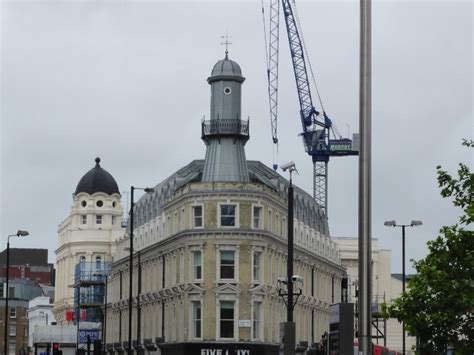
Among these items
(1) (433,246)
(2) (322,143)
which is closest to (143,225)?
(2) (322,143)

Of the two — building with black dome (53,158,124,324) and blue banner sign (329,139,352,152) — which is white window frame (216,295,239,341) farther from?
blue banner sign (329,139,352,152)

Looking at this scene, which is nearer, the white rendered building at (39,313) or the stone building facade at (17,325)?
the white rendered building at (39,313)

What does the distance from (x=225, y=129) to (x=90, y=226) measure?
61.6 meters

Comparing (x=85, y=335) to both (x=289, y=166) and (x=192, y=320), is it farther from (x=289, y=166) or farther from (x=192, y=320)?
(x=289, y=166)

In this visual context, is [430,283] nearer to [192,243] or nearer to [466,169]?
[466,169]

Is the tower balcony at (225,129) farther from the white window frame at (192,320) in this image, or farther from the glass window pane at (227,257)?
the white window frame at (192,320)

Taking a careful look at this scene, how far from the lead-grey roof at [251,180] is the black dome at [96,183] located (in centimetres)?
3950

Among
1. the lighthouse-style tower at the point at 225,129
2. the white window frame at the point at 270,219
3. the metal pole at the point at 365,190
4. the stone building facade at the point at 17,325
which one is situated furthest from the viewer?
the stone building facade at the point at 17,325

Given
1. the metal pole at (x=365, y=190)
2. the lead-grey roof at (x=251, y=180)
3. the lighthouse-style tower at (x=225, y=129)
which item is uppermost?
the lighthouse-style tower at (x=225, y=129)

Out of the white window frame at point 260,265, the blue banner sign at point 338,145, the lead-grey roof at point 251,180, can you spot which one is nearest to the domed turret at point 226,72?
the lead-grey roof at point 251,180

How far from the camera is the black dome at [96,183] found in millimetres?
153500

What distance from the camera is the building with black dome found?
151125 millimetres

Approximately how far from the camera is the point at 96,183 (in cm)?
15375

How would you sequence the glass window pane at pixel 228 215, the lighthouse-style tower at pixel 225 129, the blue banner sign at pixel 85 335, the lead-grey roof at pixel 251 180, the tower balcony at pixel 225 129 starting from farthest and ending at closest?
the blue banner sign at pixel 85 335, the lead-grey roof at pixel 251 180, the tower balcony at pixel 225 129, the lighthouse-style tower at pixel 225 129, the glass window pane at pixel 228 215
